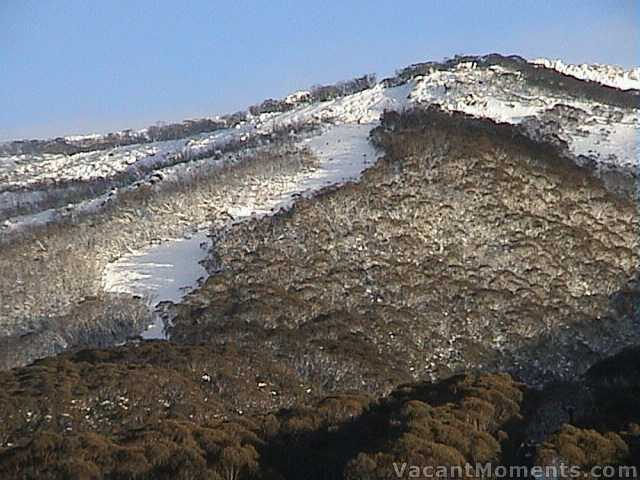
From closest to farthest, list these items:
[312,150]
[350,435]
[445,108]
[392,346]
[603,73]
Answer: [350,435] → [392,346] → [312,150] → [445,108] → [603,73]

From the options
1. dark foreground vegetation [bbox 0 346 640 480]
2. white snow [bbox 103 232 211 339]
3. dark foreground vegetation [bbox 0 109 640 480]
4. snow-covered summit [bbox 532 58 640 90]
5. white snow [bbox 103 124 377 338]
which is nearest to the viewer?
dark foreground vegetation [bbox 0 346 640 480]

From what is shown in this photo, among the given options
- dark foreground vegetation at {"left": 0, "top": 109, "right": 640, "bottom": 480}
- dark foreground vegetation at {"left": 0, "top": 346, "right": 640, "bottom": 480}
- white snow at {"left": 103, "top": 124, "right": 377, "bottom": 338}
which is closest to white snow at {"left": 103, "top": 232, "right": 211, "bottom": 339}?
white snow at {"left": 103, "top": 124, "right": 377, "bottom": 338}

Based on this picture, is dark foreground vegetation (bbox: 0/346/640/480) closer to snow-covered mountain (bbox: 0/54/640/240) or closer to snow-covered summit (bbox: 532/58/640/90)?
snow-covered mountain (bbox: 0/54/640/240)

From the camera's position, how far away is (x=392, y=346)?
61.8ft

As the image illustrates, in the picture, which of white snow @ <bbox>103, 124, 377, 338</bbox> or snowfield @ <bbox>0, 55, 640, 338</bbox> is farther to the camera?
snowfield @ <bbox>0, 55, 640, 338</bbox>

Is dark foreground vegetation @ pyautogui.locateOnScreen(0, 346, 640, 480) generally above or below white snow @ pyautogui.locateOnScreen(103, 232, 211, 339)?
above

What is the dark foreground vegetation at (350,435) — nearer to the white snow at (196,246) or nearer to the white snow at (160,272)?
the white snow at (196,246)

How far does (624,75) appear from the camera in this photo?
5969 centimetres

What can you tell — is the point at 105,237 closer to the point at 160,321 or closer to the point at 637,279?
the point at 160,321

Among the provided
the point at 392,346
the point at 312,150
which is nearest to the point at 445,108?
the point at 312,150

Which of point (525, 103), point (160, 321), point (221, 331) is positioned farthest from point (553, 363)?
point (525, 103)

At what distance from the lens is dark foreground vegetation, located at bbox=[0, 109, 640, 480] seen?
890cm

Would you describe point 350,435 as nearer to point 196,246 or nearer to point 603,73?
point 196,246

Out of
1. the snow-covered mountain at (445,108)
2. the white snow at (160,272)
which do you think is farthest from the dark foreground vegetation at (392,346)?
the snow-covered mountain at (445,108)
